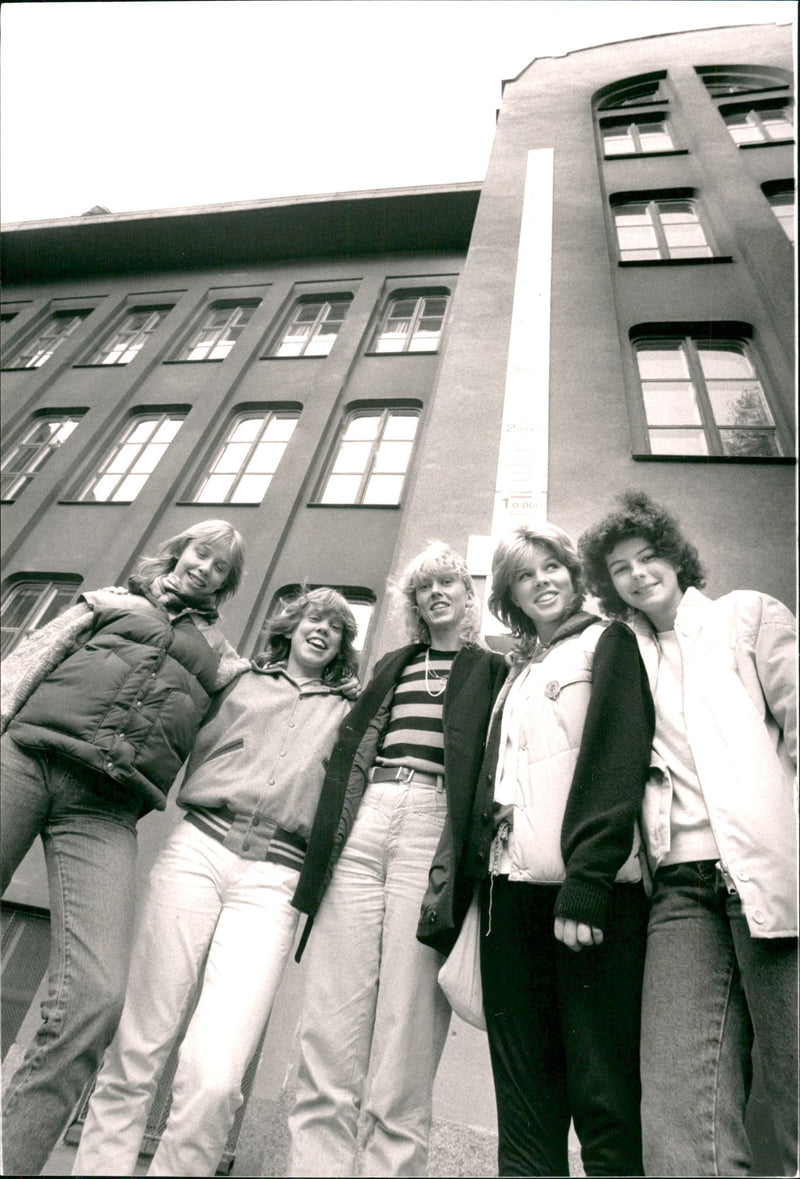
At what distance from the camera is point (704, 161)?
873 cm

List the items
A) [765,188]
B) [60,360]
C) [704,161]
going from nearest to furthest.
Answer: [765,188] → [704,161] → [60,360]

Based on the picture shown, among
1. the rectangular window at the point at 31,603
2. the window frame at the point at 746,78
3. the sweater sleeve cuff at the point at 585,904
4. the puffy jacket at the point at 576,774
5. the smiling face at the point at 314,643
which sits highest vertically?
the window frame at the point at 746,78

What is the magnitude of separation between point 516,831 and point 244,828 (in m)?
1.10

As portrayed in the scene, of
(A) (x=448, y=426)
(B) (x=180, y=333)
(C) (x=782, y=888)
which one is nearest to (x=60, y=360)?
(B) (x=180, y=333)

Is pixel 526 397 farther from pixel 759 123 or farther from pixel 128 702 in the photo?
pixel 759 123

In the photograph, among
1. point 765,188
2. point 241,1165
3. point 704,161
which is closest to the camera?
point 241,1165

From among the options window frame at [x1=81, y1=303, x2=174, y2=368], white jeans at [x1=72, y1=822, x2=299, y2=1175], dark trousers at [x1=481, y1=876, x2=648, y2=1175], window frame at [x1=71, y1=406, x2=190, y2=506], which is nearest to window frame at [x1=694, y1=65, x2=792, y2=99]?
window frame at [x1=81, y1=303, x2=174, y2=368]

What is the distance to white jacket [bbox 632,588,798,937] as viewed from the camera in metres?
1.65

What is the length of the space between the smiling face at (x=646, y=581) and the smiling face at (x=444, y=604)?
0.64 meters

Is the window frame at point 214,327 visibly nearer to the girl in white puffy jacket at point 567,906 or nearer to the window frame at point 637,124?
the window frame at point 637,124

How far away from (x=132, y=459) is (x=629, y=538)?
8.08 meters

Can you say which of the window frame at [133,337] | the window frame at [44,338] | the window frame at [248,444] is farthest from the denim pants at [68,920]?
the window frame at [44,338]

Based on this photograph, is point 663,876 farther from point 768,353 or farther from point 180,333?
point 180,333

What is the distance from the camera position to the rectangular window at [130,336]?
1083cm
